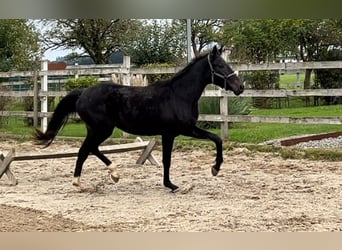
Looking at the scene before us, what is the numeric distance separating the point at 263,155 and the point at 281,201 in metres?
0.57

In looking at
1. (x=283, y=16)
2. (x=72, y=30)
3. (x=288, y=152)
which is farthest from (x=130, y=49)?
(x=288, y=152)

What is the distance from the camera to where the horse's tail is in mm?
3379


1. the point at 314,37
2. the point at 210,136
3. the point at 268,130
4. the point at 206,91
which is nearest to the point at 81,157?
the point at 210,136

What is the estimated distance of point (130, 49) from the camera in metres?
3.76

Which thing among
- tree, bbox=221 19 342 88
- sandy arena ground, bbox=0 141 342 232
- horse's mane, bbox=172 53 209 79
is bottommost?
sandy arena ground, bbox=0 141 342 232

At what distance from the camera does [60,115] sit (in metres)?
3.41

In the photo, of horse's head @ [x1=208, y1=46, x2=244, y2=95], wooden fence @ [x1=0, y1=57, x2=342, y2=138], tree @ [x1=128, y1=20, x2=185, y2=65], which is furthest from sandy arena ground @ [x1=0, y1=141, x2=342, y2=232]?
tree @ [x1=128, y1=20, x2=185, y2=65]

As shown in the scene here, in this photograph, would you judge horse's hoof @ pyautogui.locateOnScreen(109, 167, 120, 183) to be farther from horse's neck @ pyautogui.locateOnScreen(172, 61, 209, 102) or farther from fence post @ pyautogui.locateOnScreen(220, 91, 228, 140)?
fence post @ pyautogui.locateOnScreen(220, 91, 228, 140)

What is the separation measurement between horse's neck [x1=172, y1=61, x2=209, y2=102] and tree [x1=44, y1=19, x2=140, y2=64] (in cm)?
59

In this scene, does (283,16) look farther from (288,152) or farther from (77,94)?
(77,94)

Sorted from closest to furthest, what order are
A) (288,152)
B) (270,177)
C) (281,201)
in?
(281,201) < (270,177) < (288,152)

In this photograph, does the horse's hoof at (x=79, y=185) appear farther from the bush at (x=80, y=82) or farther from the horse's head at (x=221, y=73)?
the horse's head at (x=221, y=73)

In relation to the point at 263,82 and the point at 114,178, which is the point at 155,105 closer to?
the point at 114,178
